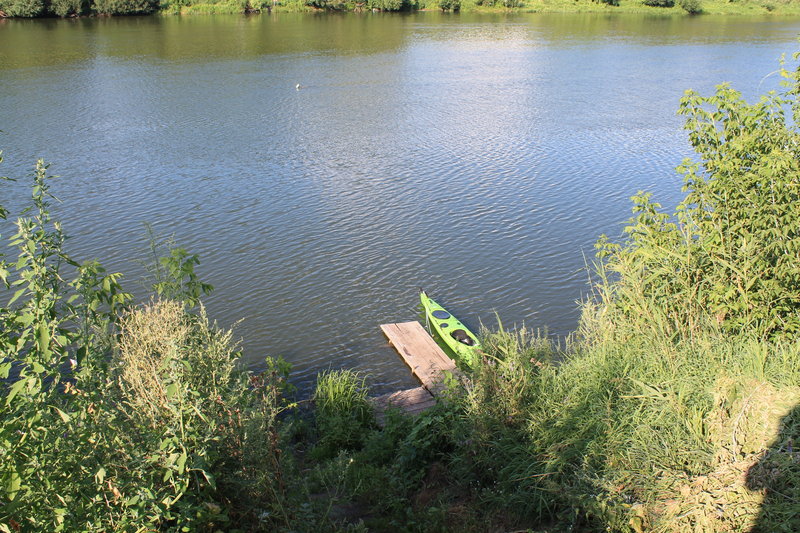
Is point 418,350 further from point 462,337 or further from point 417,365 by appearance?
point 462,337

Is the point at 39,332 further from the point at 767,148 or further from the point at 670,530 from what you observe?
the point at 767,148

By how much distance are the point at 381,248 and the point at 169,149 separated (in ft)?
32.5

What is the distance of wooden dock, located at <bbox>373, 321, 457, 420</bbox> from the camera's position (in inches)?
375

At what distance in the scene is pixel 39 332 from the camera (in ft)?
13.4

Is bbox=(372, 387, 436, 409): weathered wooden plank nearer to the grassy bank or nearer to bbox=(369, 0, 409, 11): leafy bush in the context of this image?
the grassy bank

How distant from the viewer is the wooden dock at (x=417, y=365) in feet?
31.2

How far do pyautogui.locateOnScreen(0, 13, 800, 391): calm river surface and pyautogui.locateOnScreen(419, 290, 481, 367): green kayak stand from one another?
0.63m

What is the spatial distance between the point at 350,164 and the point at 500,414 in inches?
603

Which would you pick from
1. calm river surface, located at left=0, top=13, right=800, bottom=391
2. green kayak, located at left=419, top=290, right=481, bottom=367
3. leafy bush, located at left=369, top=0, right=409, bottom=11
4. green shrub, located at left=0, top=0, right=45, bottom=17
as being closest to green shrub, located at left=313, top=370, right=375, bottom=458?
calm river surface, located at left=0, top=13, right=800, bottom=391

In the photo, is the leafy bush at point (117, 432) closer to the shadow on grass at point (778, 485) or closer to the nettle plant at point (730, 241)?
the shadow on grass at point (778, 485)

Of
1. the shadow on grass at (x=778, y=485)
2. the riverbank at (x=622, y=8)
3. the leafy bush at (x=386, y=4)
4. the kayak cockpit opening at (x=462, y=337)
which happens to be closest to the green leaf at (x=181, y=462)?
the shadow on grass at (x=778, y=485)

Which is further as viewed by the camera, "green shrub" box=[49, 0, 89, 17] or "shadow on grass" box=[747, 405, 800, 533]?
"green shrub" box=[49, 0, 89, 17]

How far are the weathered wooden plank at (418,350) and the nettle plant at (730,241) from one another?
371 cm

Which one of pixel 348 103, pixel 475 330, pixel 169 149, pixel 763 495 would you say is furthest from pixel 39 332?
pixel 348 103
